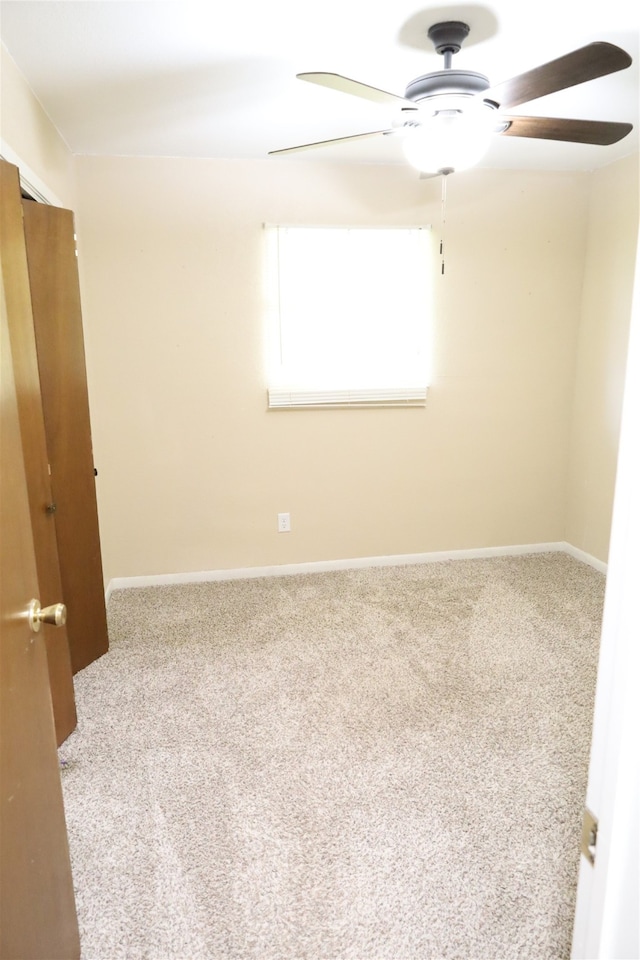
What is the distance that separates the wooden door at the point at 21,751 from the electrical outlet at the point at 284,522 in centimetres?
241

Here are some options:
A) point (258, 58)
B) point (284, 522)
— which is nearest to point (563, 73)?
point (258, 58)

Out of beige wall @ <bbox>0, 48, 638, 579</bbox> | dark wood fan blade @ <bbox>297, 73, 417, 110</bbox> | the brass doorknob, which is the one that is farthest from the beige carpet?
dark wood fan blade @ <bbox>297, 73, 417, 110</bbox>

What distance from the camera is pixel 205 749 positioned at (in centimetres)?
204

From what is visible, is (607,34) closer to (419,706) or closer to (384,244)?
(384,244)

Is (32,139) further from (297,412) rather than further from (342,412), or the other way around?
(342,412)

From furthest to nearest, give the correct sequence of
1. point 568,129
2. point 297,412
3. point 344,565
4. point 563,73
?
1. point 344,565
2. point 297,412
3. point 568,129
4. point 563,73

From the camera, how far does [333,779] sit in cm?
189

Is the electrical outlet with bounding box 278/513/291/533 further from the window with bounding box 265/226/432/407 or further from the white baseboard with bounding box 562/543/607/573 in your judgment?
the white baseboard with bounding box 562/543/607/573

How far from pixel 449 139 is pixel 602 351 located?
2.12 metres

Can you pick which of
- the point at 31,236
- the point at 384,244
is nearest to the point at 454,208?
the point at 384,244

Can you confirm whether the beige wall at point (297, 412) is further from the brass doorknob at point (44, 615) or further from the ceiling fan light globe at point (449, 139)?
the brass doorknob at point (44, 615)

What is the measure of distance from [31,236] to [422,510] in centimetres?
264

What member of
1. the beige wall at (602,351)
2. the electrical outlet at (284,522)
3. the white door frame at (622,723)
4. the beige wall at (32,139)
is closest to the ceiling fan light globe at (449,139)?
the beige wall at (32,139)

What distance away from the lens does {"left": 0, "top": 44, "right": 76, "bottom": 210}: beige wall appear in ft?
6.52
